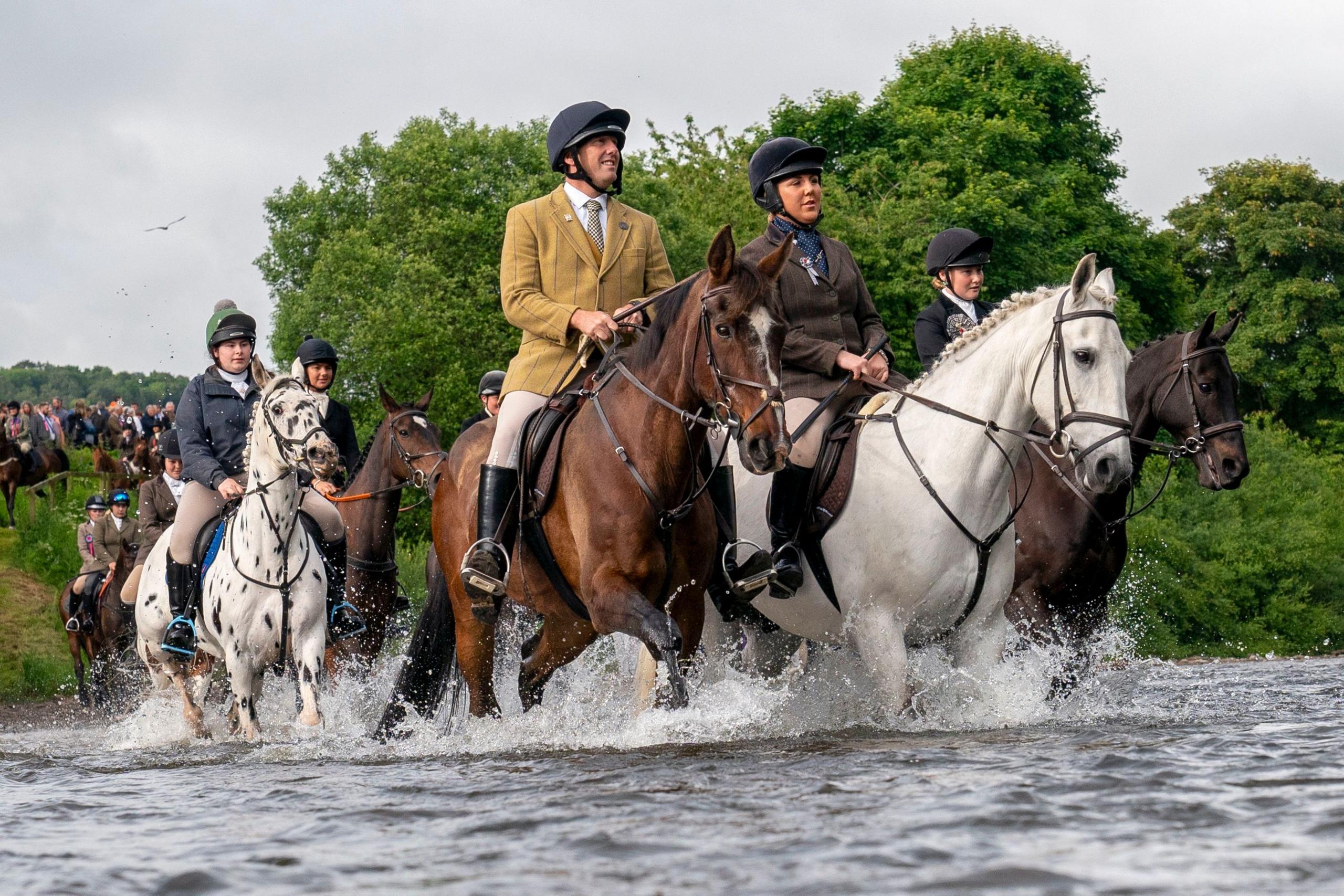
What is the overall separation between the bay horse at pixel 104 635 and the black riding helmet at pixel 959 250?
905 centimetres

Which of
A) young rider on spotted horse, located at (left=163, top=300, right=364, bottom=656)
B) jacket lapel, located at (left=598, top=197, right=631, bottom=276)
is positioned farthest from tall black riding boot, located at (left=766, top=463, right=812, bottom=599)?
young rider on spotted horse, located at (left=163, top=300, right=364, bottom=656)

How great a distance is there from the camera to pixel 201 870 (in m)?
5.17

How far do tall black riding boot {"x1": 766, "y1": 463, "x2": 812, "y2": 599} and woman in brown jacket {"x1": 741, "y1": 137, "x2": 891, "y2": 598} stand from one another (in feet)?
0.40

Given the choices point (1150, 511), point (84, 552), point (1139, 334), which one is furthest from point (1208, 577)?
point (84, 552)

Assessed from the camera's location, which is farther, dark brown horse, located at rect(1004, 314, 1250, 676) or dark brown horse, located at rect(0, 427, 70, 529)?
dark brown horse, located at rect(0, 427, 70, 529)

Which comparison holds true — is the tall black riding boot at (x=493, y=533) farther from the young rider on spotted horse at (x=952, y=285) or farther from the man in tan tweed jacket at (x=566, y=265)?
the young rider on spotted horse at (x=952, y=285)

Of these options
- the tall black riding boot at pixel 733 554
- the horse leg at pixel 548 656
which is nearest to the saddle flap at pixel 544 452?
the tall black riding boot at pixel 733 554

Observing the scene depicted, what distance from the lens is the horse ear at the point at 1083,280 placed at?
8.08 m

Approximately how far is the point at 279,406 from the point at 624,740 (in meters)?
3.51

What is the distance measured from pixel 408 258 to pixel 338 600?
30.2 m

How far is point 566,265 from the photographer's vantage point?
8.85 meters

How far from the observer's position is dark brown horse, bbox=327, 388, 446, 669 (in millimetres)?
12695

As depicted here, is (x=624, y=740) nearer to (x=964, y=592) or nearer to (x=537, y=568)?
(x=537, y=568)

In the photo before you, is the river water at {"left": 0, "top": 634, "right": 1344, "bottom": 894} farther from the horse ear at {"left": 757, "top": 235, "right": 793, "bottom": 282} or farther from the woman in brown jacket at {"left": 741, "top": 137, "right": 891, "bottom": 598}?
the horse ear at {"left": 757, "top": 235, "right": 793, "bottom": 282}
